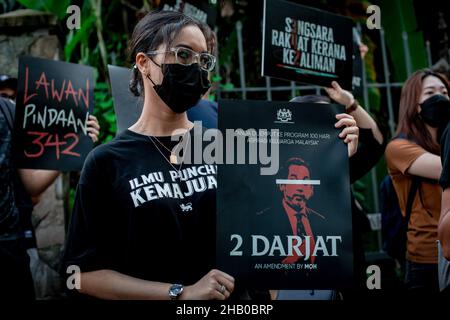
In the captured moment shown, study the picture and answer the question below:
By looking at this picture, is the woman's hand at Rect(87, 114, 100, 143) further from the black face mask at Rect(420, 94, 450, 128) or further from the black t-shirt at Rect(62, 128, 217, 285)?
the black face mask at Rect(420, 94, 450, 128)

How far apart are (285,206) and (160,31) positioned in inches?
28.1

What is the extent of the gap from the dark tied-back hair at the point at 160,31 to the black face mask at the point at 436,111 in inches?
57.1

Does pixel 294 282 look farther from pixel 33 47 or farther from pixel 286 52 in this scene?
pixel 33 47

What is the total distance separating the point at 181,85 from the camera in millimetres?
1907

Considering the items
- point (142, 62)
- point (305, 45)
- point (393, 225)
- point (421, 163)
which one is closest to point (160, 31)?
point (142, 62)

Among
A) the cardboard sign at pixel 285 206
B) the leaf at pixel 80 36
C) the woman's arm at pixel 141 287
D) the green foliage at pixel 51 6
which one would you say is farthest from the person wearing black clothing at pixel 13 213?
the leaf at pixel 80 36

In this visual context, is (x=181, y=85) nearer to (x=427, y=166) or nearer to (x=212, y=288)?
(x=212, y=288)

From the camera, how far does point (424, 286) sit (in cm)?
273

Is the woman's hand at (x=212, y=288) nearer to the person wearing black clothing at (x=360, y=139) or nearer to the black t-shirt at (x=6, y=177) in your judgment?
the person wearing black clothing at (x=360, y=139)

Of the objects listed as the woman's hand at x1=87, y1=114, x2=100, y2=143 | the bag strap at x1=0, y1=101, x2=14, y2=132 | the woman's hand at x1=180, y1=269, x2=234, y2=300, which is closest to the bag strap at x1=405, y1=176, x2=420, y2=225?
the woman's hand at x1=180, y1=269, x2=234, y2=300

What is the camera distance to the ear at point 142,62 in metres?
1.96

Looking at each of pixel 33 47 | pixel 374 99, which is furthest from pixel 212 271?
pixel 374 99
